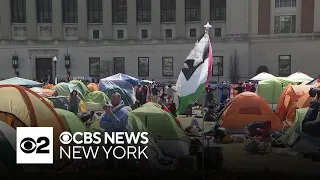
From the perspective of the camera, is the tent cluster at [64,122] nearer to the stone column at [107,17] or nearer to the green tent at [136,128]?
Answer: the green tent at [136,128]

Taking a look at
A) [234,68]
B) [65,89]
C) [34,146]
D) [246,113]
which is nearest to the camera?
[34,146]

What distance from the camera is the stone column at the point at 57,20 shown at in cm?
4819

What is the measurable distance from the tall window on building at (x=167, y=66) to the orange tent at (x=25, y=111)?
3929cm

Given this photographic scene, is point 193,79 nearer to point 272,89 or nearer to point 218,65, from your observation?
point 272,89

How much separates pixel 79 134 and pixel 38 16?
43448 mm

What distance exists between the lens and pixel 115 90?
24219 mm

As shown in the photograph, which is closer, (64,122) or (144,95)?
(64,122)

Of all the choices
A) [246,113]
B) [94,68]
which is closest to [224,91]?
[246,113]

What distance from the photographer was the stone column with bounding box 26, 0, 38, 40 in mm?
48312

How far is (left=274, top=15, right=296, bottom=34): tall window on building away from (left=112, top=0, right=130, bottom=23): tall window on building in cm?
1828

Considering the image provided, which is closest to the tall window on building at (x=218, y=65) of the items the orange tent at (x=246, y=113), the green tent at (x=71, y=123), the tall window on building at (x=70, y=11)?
the tall window on building at (x=70, y=11)

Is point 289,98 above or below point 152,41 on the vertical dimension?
below

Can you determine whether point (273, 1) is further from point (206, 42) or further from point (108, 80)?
point (206, 42)

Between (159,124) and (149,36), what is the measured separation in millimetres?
38315
